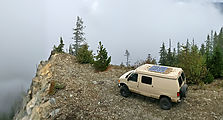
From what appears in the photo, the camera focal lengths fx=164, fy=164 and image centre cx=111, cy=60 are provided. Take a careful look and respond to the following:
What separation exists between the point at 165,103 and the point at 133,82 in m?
2.44

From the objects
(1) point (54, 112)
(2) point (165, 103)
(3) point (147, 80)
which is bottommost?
(1) point (54, 112)

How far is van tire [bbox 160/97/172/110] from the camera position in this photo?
408 inches

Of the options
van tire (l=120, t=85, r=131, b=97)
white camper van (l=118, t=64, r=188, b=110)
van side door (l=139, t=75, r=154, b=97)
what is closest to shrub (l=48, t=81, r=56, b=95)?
van tire (l=120, t=85, r=131, b=97)

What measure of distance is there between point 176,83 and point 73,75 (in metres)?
9.68

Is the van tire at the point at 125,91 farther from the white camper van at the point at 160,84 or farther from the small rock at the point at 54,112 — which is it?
the small rock at the point at 54,112

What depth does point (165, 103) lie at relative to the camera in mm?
10445

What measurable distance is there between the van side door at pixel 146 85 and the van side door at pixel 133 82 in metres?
0.32

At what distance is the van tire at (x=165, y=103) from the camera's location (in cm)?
1035

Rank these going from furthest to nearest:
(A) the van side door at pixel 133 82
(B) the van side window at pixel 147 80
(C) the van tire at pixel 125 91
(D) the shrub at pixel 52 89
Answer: (D) the shrub at pixel 52 89, (C) the van tire at pixel 125 91, (A) the van side door at pixel 133 82, (B) the van side window at pixel 147 80

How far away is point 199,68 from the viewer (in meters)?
16.5

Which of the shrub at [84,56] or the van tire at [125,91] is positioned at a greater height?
the shrub at [84,56]

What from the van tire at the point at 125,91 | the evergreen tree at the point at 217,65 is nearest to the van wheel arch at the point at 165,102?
the van tire at the point at 125,91

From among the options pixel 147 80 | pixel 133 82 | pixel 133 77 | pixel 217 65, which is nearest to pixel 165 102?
pixel 147 80

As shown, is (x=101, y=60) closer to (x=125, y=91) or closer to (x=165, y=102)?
(x=125, y=91)
